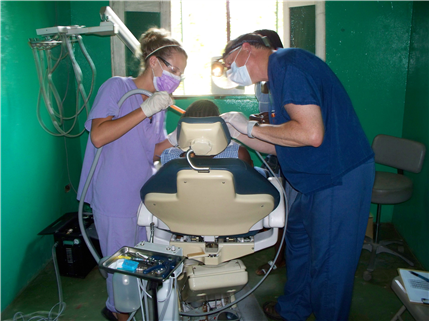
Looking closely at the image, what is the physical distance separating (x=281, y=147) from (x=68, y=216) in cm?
179

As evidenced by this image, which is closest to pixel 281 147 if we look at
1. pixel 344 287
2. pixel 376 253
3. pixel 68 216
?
pixel 344 287

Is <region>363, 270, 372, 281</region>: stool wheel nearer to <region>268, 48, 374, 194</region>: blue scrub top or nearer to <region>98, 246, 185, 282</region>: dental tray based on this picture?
<region>268, 48, 374, 194</region>: blue scrub top

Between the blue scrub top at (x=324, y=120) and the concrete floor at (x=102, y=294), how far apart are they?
990 millimetres

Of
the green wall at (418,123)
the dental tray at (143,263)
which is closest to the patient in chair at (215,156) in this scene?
the dental tray at (143,263)

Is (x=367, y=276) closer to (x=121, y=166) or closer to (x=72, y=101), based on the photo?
(x=121, y=166)

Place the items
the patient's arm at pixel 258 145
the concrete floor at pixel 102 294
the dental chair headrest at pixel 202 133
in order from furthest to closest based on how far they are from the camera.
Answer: the concrete floor at pixel 102 294
the patient's arm at pixel 258 145
the dental chair headrest at pixel 202 133

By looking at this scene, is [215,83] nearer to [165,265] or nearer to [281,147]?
[281,147]

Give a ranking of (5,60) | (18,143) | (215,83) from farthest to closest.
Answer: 1. (215,83)
2. (18,143)
3. (5,60)

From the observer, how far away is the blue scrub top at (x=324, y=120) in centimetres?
119

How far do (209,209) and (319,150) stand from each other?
503 millimetres

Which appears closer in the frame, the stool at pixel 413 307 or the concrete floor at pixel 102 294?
the stool at pixel 413 307

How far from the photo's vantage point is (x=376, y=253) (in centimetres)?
230

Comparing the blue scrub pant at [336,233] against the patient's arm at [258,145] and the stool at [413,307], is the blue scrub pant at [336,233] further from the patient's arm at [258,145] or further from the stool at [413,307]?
the patient's arm at [258,145]

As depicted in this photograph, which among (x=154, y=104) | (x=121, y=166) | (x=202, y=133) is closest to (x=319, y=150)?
(x=202, y=133)
